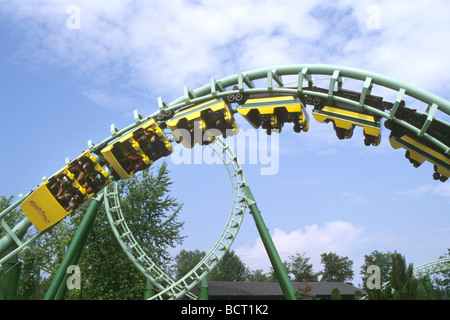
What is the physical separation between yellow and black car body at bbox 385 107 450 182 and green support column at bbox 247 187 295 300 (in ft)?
27.2

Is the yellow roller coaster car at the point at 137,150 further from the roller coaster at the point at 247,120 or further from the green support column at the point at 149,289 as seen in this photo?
the green support column at the point at 149,289

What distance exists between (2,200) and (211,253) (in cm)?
1661

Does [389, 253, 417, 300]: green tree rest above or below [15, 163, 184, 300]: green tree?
below

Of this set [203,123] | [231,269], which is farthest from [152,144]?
[231,269]

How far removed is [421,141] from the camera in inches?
280

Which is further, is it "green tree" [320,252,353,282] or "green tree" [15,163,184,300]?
"green tree" [320,252,353,282]

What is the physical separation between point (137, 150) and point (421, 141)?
5384mm

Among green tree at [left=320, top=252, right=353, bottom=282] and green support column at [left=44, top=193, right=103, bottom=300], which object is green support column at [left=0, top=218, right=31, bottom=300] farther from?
green tree at [left=320, top=252, right=353, bottom=282]

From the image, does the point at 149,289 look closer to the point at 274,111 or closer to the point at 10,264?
the point at 10,264

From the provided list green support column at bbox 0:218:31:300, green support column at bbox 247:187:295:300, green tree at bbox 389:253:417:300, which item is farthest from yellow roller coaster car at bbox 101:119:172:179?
green support column at bbox 247:187:295:300

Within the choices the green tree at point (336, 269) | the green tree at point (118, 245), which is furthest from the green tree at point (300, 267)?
the green tree at point (118, 245)

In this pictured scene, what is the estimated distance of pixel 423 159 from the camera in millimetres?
7219

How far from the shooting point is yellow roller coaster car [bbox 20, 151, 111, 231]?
9156 mm
